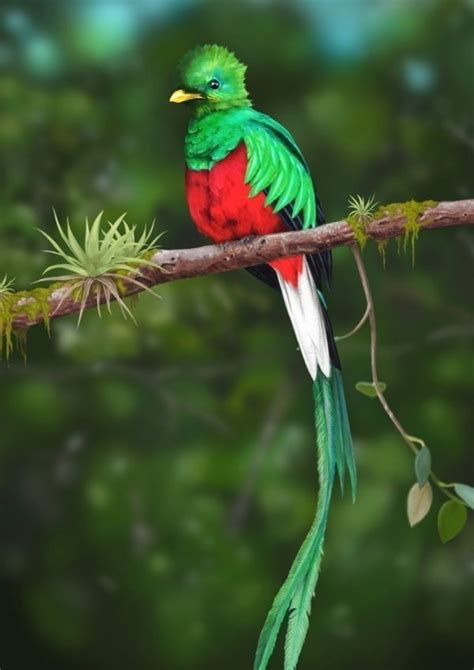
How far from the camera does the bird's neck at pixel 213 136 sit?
2.36m

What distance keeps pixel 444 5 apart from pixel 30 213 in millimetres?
1360

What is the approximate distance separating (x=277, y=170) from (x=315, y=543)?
0.84 metres

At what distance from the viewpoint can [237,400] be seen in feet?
10.0

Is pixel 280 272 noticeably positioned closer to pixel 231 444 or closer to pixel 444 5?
pixel 231 444

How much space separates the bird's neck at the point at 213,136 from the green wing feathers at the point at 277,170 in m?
0.03

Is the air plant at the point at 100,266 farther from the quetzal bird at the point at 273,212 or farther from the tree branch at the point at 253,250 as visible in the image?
the quetzal bird at the point at 273,212

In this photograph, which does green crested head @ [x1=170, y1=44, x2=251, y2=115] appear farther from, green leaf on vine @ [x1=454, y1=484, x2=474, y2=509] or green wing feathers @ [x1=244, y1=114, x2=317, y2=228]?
green leaf on vine @ [x1=454, y1=484, x2=474, y2=509]

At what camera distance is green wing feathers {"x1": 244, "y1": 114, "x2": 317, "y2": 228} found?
2.37 meters

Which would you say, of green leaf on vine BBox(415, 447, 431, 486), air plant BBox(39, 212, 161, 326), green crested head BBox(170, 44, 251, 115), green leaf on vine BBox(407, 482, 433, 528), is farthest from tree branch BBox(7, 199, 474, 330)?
green leaf on vine BBox(407, 482, 433, 528)

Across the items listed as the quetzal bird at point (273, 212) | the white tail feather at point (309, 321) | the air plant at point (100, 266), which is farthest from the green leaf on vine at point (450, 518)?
the air plant at point (100, 266)

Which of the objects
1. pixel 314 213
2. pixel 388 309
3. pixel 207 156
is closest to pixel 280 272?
pixel 314 213

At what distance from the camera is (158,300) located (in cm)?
311

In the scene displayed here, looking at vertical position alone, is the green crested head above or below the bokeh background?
above

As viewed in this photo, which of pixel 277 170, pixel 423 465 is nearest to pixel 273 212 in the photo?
pixel 277 170
